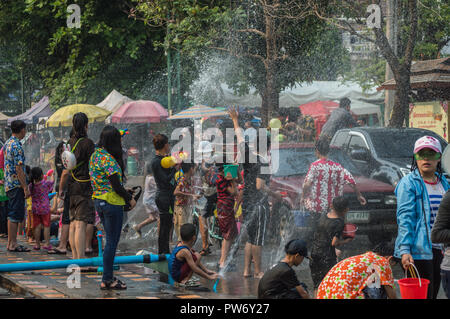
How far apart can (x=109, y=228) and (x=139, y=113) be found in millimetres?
15865

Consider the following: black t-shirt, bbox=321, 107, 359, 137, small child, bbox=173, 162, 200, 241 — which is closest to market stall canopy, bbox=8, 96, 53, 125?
black t-shirt, bbox=321, 107, 359, 137

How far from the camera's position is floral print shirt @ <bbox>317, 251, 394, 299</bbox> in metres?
4.46

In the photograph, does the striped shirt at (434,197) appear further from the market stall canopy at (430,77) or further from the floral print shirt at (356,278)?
the market stall canopy at (430,77)

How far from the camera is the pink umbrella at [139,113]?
73.4 feet

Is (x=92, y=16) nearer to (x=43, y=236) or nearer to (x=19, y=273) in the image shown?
Result: (x=43, y=236)

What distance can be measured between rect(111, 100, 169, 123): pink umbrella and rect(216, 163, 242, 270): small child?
13793 millimetres

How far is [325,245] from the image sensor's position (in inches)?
268

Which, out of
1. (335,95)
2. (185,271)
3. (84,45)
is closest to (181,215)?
(185,271)

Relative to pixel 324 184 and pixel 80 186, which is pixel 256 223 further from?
pixel 80 186

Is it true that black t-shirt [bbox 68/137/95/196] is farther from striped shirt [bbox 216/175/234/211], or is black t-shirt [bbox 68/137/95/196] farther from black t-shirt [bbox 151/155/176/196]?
striped shirt [bbox 216/175/234/211]

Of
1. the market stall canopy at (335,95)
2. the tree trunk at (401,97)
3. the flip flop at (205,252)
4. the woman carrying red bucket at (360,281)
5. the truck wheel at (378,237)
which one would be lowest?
the flip flop at (205,252)

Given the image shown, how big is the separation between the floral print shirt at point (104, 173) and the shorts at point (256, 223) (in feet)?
6.39

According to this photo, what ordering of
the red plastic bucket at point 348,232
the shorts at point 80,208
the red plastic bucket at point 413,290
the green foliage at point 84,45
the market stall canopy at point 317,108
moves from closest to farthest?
the red plastic bucket at point 413,290
the red plastic bucket at point 348,232
the shorts at point 80,208
the green foliage at point 84,45
the market stall canopy at point 317,108

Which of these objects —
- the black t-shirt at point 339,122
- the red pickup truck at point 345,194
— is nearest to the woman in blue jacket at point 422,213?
the red pickup truck at point 345,194
